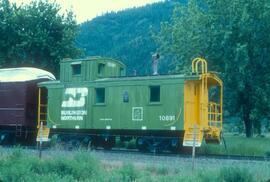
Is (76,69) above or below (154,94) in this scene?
above

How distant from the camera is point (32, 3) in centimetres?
4006

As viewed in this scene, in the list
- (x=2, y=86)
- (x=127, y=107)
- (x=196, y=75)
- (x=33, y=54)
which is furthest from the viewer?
(x=33, y=54)

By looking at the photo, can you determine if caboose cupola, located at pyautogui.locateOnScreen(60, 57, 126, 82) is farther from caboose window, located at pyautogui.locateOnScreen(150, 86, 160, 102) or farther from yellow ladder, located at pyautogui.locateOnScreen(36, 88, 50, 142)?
caboose window, located at pyautogui.locateOnScreen(150, 86, 160, 102)

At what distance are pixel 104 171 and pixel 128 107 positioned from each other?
851 cm

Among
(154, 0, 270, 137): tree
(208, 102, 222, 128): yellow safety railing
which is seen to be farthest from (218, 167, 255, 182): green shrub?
(154, 0, 270, 137): tree

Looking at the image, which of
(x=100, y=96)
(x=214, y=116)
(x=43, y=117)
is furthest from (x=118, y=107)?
(x=43, y=117)

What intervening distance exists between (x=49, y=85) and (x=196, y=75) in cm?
826

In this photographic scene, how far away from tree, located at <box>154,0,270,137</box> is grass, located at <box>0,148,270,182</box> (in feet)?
53.0

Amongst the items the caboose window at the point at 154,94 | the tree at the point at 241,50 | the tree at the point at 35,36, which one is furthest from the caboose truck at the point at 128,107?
the tree at the point at 35,36

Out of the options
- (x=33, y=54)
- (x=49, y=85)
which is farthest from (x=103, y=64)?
(x=33, y=54)

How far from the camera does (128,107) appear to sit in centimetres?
2236

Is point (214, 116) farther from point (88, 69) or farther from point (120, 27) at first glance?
point (120, 27)

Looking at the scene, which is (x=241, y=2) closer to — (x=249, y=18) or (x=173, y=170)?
(x=249, y=18)

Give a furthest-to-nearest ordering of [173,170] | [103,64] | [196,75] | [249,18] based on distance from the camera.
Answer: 1. [249,18]
2. [103,64]
3. [196,75]
4. [173,170]
